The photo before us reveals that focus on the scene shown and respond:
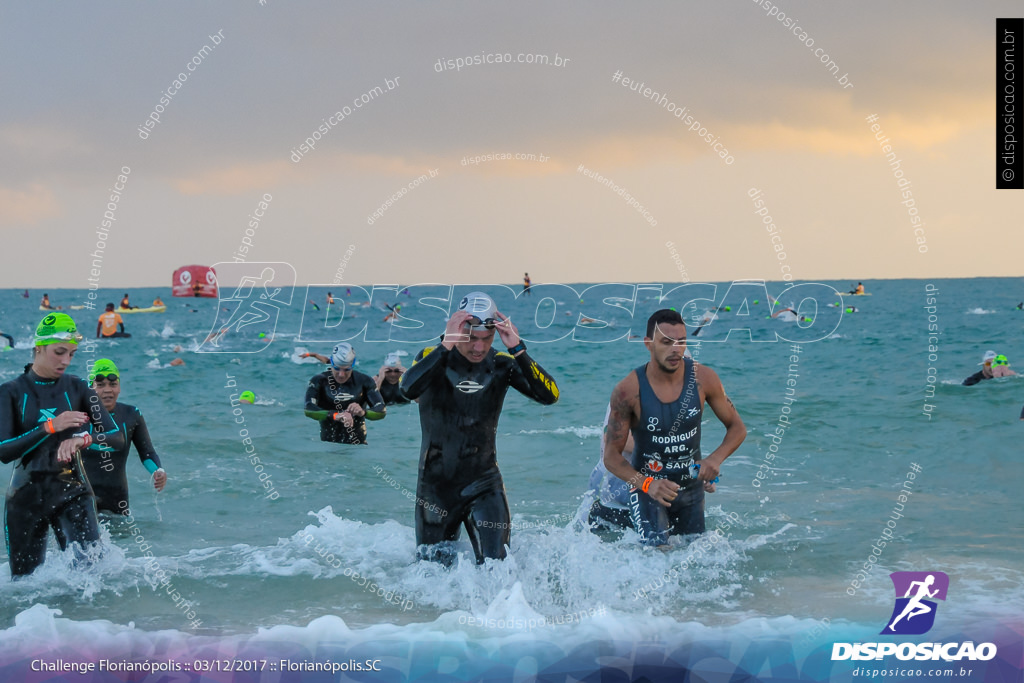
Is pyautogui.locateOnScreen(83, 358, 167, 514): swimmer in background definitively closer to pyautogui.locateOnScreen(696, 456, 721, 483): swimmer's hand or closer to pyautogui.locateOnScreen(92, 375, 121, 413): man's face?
pyautogui.locateOnScreen(92, 375, 121, 413): man's face

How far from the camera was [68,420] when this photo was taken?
21.5 feet

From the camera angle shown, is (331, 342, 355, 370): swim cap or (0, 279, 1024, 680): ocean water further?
(331, 342, 355, 370): swim cap

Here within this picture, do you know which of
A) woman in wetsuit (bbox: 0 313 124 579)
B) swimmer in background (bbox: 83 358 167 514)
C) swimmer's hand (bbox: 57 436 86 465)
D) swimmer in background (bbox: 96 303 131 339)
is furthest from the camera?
swimmer in background (bbox: 96 303 131 339)

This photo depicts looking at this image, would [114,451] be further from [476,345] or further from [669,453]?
[669,453]

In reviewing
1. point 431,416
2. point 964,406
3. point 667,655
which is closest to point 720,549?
point 667,655

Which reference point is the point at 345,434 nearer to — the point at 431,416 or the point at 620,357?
the point at 431,416

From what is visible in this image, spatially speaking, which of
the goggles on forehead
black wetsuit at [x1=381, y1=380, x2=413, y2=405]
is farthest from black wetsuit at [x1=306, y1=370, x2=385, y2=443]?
black wetsuit at [x1=381, y1=380, x2=413, y2=405]

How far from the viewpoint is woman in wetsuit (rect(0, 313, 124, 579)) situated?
265 inches

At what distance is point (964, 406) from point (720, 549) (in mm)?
13345

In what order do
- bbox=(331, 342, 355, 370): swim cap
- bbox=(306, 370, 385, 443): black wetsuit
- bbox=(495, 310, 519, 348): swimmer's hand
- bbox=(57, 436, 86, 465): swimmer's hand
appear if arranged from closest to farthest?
bbox=(495, 310, 519, 348): swimmer's hand, bbox=(57, 436, 86, 465): swimmer's hand, bbox=(331, 342, 355, 370): swim cap, bbox=(306, 370, 385, 443): black wetsuit

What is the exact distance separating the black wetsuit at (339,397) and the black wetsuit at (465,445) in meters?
6.39

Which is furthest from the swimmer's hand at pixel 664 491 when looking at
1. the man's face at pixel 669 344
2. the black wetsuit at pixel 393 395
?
the black wetsuit at pixel 393 395

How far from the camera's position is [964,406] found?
63.6ft

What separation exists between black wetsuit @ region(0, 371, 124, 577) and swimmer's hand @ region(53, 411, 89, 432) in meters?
0.19
